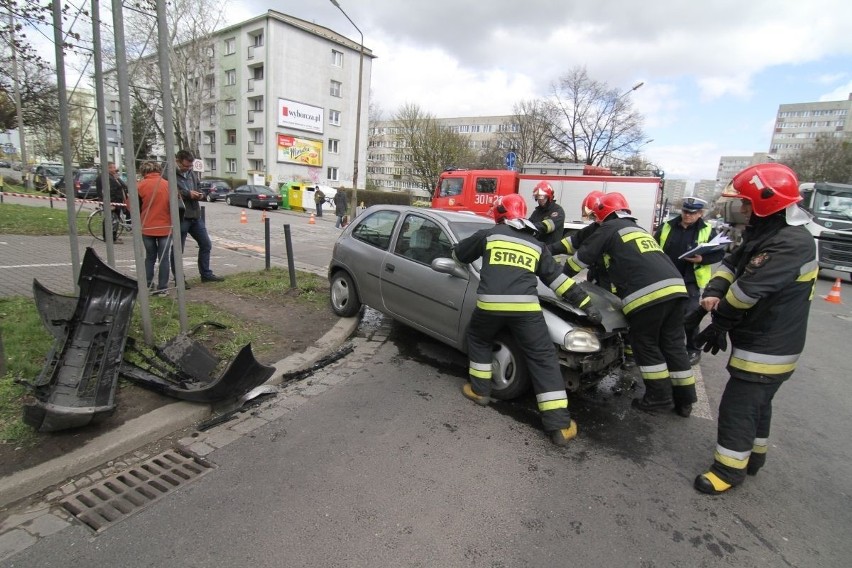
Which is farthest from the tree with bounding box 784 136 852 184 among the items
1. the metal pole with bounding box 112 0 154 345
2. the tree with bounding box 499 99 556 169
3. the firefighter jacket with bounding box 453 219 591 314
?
the metal pole with bounding box 112 0 154 345

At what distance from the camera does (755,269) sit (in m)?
2.53

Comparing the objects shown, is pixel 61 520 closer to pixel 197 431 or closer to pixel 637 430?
pixel 197 431

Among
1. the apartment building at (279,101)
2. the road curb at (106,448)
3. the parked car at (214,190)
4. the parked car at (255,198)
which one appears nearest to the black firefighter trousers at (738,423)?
the road curb at (106,448)

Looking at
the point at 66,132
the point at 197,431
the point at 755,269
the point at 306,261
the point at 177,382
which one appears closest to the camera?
the point at 755,269

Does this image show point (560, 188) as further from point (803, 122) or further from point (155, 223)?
point (803, 122)

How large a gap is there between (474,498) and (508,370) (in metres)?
1.37

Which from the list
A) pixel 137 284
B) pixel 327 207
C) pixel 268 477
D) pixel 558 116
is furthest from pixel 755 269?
pixel 558 116

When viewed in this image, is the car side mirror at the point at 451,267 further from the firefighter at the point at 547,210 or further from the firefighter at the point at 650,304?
the firefighter at the point at 547,210

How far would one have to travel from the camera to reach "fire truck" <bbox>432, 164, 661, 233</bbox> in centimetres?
1343

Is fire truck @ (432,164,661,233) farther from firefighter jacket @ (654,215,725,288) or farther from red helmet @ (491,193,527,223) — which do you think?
red helmet @ (491,193,527,223)

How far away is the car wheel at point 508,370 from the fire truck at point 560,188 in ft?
33.8

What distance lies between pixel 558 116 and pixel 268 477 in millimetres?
38751

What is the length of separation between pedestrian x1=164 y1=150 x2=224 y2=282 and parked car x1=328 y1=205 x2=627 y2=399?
7.22 ft

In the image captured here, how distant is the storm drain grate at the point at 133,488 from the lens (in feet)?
7.43
